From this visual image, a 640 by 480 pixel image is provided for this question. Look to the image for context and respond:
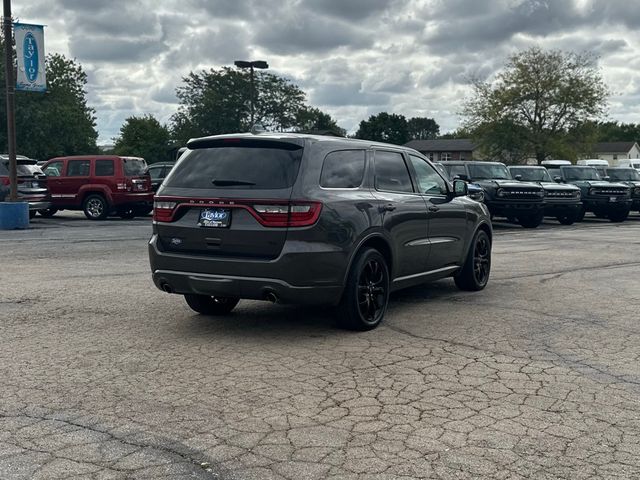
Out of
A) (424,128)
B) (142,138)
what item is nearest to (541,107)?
(142,138)

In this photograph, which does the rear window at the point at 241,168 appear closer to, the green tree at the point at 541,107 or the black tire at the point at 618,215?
the black tire at the point at 618,215

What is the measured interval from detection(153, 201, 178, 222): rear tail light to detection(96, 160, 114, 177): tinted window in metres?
15.1

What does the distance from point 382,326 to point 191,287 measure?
180 centimetres

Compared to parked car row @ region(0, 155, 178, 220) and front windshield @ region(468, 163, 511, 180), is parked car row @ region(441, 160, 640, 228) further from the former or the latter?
parked car row @ region(0, 155, 178, 220)

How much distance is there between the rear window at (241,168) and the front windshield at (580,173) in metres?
20.7

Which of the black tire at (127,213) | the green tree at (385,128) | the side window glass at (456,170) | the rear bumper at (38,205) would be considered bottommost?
the black tire at (127,213)

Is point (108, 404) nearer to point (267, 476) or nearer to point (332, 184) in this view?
point (267, 476)

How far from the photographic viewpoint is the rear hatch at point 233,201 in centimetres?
614

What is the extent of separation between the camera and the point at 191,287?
644 cm

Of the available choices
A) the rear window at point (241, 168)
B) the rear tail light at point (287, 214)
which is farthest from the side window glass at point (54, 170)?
the rear tail light at point (287, 214)

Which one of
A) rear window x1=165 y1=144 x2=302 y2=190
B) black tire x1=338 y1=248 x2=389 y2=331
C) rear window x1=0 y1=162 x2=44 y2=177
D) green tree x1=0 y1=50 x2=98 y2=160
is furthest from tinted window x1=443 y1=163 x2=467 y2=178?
green tree x1=0 y1=50 x2=98 y2=160

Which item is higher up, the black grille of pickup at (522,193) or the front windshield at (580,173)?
the front windshield at (580,173)

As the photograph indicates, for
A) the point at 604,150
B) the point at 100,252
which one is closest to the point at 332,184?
the point at 100,252

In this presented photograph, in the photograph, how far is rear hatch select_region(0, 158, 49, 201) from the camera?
64.7 feet
